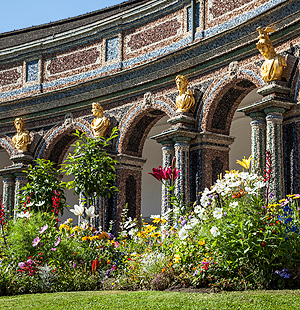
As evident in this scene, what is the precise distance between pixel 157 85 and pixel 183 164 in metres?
3.19

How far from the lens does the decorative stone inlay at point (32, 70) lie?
23172 millimetres

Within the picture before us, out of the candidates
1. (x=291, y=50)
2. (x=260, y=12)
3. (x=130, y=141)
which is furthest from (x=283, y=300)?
(x=130, y=141)

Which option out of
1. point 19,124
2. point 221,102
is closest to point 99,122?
point 19,124

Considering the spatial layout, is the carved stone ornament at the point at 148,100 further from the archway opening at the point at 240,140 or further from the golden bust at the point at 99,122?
the archway opening at the point at 240,140

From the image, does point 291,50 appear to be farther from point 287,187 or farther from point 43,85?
point 43,85

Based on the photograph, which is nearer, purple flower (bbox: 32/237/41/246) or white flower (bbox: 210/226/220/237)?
white flower (bbox: 210/226/220/237)

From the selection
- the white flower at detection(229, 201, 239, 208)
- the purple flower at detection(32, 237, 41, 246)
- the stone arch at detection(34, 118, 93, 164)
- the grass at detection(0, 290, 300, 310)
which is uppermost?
the stone arch at detection(34, 118, 93, 164)

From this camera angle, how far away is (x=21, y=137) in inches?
888

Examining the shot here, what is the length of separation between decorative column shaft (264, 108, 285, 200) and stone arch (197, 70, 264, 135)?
249 cm

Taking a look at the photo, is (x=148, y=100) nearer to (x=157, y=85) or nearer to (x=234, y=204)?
(x=157, y=85)

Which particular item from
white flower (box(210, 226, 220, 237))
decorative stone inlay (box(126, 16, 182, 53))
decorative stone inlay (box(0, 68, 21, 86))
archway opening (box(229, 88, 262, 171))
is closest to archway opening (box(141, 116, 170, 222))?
archway opening (box(229, 88, 262, 171))

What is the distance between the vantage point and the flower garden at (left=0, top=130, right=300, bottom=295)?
25.9 ft

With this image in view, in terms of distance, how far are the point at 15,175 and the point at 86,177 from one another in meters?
9.03

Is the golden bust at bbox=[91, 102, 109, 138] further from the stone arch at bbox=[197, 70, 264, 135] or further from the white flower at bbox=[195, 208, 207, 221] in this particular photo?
the white flower at bbox=[195, 208, 207, 221]
